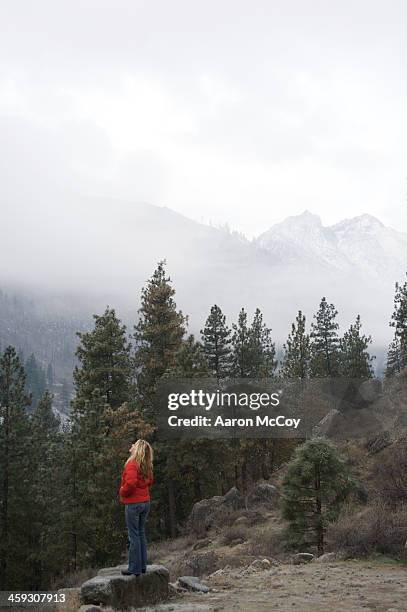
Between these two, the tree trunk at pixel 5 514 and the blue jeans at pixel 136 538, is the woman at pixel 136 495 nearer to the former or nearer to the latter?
the blue jeans at pixel 136 538

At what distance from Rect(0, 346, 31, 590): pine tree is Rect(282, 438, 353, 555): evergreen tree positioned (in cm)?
2217

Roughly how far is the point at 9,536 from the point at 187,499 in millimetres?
10663

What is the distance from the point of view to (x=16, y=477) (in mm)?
32250

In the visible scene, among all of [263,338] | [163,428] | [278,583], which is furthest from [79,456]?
[263,338]

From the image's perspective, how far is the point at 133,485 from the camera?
334 inches

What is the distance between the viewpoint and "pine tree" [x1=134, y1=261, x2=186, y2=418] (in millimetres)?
30953

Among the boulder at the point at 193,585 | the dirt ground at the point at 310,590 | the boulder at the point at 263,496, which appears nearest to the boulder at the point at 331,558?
the dirt ground at the point at 310,590

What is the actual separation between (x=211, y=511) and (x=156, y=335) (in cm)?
1064

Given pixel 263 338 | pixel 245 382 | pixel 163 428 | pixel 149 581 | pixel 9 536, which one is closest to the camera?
pixel 149 581

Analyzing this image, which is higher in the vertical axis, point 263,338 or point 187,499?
point 263,338

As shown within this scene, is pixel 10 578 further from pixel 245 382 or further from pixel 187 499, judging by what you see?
pixel 245 382

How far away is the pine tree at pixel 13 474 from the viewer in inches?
1252

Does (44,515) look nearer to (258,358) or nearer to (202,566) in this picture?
(258,358)

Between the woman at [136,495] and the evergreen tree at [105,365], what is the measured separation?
2031 centimetres
